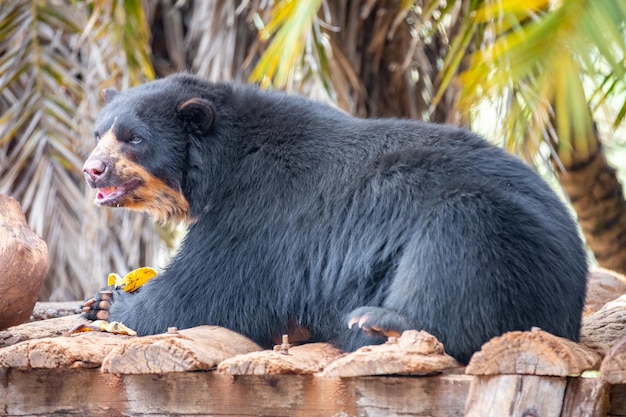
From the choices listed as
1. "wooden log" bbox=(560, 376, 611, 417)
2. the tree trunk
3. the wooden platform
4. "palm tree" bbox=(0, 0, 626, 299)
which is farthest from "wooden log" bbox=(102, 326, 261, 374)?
"palm tree" bbox=(0, 0, 626, 299)

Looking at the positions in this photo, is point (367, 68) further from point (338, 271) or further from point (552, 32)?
point (552, 32)

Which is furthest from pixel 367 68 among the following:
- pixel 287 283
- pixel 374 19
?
pixel 287 283

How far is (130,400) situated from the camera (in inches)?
131

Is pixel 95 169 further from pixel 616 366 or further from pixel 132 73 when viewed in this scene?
pixel 132 73

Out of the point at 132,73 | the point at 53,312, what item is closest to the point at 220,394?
the point at 53,312

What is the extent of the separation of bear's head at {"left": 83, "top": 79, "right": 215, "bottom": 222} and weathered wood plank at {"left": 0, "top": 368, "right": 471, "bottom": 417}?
100cm

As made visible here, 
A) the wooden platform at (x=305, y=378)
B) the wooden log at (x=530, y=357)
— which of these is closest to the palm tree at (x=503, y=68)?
the wooden log at (x=530, y=357)

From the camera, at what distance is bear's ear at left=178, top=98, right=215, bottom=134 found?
4.18 meters

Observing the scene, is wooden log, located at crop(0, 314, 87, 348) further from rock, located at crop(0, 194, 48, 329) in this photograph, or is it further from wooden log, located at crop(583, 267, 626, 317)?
wooden log, located at crop(583, 267, 626, 317)

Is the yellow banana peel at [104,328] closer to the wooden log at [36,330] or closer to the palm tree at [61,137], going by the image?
the wooden log at [36,330]

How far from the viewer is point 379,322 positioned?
3225 mm

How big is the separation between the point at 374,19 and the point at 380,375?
551cm

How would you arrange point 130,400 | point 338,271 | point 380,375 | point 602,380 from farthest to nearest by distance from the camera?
point 338,271, point 130,400, point 380,375, point 602,380

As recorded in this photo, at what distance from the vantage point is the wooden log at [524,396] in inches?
105
